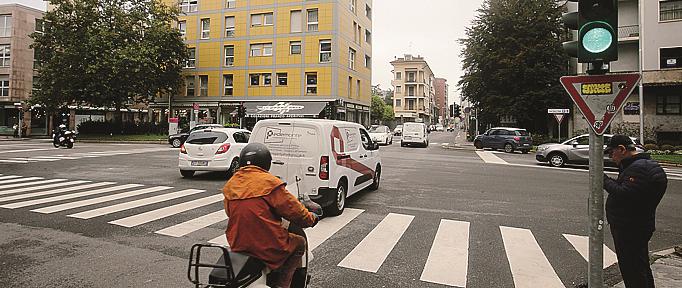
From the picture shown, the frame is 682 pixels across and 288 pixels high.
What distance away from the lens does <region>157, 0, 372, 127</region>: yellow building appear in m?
36.7

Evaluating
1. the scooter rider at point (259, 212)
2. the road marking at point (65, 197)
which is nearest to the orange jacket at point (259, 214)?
the scooter rider at point (259, 212)

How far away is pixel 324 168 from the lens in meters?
7.61

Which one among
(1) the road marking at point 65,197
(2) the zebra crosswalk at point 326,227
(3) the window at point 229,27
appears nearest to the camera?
(2) the zebra crosswalk at point 326,227

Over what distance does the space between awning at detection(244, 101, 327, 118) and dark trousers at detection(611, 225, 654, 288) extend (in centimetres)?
3178

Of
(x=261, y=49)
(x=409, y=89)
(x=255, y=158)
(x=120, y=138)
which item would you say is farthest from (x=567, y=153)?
(x=409, y=89)

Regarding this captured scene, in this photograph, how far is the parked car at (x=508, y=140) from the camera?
27312 mm

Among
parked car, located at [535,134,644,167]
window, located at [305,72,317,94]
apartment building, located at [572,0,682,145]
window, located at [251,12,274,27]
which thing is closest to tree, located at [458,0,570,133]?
apartment building, located at [572,0,682,145]

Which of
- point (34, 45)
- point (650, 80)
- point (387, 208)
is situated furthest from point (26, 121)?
point (650, 80)

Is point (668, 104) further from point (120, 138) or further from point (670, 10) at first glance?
point (120, 138)

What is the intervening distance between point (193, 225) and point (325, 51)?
103 ft

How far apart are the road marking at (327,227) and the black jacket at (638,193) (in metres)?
3.57

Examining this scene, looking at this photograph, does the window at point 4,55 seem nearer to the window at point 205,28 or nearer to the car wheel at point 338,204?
the window at point 205,28

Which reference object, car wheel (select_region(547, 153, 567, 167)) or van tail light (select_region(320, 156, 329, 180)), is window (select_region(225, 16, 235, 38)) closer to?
car wheel (select_region(547, 153, 567, 167))

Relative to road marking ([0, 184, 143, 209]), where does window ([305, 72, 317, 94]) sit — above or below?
above
